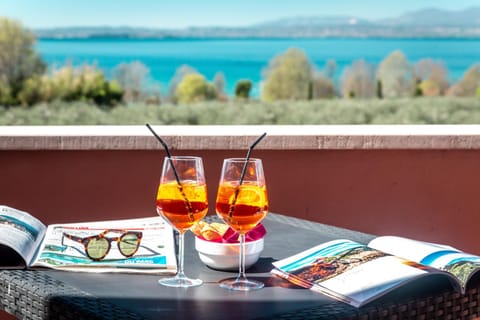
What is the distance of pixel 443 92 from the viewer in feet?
27.6

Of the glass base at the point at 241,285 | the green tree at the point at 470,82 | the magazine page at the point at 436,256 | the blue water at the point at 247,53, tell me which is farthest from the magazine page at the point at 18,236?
the blue water at the point at 247,53

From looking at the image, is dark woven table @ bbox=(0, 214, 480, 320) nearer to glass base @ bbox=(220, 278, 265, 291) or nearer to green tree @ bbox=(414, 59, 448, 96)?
glass base @ bbox=(220, 278, 265, 291)

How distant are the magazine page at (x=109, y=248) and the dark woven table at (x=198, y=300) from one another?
0.04 m

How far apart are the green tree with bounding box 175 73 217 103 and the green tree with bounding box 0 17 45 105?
1484 mm

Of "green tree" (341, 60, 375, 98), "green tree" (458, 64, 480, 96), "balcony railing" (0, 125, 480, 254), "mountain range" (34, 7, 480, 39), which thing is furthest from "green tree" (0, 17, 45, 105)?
"mountain range" (34, 7, 480, 39)

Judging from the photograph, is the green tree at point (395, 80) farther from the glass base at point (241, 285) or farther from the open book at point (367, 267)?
the glass base at point (241, 285)

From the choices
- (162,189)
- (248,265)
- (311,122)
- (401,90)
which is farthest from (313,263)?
(401,90)

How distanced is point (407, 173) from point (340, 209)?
30 centimetres

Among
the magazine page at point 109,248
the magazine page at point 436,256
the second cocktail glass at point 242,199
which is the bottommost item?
the magazine page at point 109,248

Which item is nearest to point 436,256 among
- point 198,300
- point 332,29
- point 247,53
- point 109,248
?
point 198,300

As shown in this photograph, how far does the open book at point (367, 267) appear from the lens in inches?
64.2

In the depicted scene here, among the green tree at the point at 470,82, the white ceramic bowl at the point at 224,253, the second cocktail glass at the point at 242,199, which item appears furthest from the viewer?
the green tree at the point at 470,82

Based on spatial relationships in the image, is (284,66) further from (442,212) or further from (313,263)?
(313,263)

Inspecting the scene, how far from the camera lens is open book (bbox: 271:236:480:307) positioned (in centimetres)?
163
